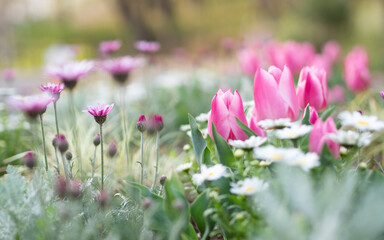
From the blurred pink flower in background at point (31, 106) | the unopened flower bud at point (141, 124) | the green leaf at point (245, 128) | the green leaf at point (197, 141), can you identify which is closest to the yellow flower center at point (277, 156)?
the green leaf at point (245, 128)

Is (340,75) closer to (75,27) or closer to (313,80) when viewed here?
(313,80)

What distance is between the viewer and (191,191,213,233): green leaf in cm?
129

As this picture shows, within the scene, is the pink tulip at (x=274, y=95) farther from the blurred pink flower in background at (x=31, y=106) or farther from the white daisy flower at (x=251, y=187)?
the blurred pink flower in background at (x=31, y=106)

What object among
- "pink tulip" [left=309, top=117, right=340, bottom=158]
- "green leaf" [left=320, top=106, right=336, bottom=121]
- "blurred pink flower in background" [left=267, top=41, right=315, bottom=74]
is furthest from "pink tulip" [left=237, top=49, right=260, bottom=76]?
"pink tulip" [left=309, top=117, right=340, bottom=158]

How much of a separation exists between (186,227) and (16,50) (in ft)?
69.1

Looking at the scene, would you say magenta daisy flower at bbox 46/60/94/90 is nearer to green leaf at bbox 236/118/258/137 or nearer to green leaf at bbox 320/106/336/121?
green leaf at bbox 236/118/258/137

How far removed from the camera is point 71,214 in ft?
3.58

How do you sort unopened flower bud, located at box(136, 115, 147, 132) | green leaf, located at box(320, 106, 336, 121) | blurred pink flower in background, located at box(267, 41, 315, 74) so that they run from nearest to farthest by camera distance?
unopened flower bud, located at box(136, 115, 147, 132), green leaf, located at box(320, 106, 336, 121), blurred pink flower in background, located at box(267, 41, 315, 74)

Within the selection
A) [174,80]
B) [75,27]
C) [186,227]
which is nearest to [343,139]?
[186,227]

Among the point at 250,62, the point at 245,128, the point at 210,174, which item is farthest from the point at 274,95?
the point at 250,62

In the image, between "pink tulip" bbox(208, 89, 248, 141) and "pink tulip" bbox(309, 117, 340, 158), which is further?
"pink tulip" bbox(208, 89, 248, 141)

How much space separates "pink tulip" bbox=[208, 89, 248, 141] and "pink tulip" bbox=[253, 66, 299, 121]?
0.22 feet

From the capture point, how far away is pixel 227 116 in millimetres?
1393

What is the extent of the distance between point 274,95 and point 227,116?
0.58ft
